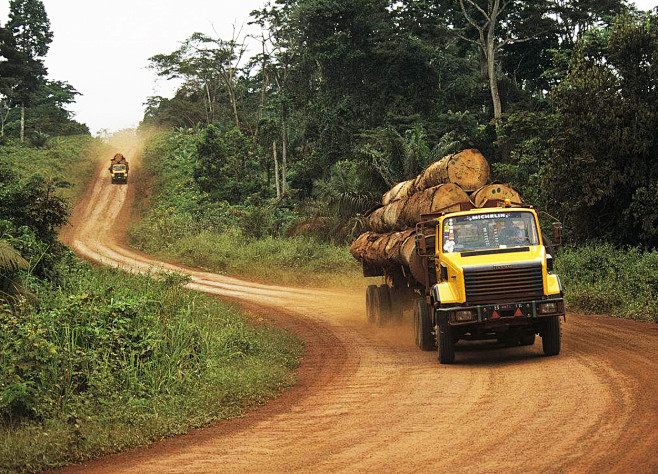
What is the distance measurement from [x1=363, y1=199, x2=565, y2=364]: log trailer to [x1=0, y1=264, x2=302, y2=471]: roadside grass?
284cm

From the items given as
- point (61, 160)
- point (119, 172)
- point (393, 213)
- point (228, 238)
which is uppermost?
point (61, 160)

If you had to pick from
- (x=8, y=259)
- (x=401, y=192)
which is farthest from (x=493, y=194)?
(x=8, y=259)

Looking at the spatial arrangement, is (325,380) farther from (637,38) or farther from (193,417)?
(637,38)

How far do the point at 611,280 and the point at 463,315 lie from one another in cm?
971

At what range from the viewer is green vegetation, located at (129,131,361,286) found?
106 feet

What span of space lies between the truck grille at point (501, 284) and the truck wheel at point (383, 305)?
6.47m

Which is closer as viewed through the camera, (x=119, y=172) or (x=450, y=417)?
(x=450, y=417)

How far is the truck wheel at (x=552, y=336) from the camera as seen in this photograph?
1321 cm

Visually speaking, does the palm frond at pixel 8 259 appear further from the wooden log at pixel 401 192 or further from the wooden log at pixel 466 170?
the wooden log at pixel 401 192

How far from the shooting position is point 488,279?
12.9 metres

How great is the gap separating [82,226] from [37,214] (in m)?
32.7

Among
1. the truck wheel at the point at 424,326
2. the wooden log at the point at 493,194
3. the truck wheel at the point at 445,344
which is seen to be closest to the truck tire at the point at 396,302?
the truck wheel at the point at 424,326

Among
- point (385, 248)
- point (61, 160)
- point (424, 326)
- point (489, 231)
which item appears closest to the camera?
point (489, 231)

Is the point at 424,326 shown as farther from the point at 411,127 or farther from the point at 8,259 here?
the point at 411,127
